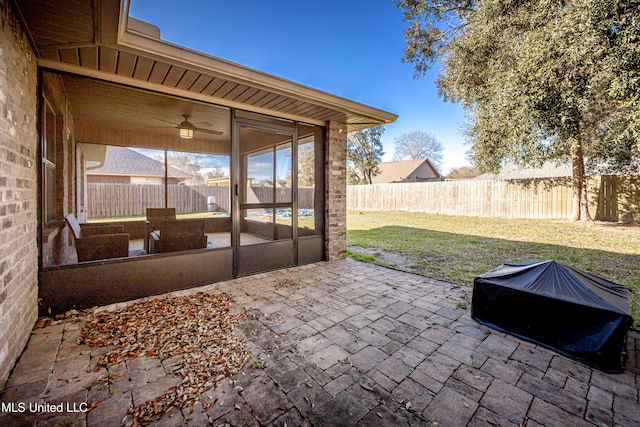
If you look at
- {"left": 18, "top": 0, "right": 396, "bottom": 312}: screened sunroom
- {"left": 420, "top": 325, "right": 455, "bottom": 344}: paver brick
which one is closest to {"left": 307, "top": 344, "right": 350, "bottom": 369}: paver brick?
{"left": 420, "top": 325, "right": 455, "bottom": 344}: paver brick

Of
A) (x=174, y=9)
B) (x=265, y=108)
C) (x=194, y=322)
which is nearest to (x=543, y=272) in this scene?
(x=194, y=322)

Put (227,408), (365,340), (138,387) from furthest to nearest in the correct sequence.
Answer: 1. (365,340)
2. (138,387)
3. (227,408)

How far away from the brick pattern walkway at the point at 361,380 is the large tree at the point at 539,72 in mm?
4737

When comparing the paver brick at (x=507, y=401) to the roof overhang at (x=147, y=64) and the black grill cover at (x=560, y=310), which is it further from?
the roof overhang at (x=147, y=64)

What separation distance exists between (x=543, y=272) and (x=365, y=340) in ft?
5.60

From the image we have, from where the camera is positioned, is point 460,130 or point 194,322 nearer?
point 194,322

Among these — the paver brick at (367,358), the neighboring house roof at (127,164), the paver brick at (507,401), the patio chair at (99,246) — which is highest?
the neighboring house roof at (127,164)

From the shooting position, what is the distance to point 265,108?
13.7 feet

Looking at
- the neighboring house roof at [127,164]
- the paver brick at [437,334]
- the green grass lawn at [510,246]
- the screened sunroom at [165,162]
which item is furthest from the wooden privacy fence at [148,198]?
the paver brick at [437,334]

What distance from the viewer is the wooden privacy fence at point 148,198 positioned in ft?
16.0

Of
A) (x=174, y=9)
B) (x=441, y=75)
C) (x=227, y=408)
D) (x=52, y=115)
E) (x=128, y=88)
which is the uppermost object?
(x=441, y=75)

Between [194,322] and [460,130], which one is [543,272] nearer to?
[194,322]

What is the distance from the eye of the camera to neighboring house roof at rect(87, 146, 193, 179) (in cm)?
583

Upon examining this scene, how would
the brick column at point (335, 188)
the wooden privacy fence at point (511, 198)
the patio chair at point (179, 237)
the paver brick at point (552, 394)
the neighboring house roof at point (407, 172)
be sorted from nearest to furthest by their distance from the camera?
the paver brick at point (552, 394) < the patio chair at point (179, 237) < the brick column at point (335, 188) < the wooden privacy fence at point (511, 198) < the neighboring house roof at point (407, 172)
